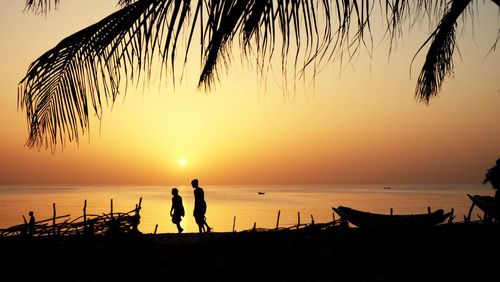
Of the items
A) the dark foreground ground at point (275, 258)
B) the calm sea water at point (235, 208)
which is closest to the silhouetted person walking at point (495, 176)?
the dark foreground ground at point (275, 258)

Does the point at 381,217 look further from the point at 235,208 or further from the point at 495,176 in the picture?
the point at 235,208

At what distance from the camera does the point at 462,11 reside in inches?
224

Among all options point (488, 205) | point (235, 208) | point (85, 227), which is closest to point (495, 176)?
point (488, 205)

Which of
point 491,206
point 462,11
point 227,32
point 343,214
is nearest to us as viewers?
point 227,32

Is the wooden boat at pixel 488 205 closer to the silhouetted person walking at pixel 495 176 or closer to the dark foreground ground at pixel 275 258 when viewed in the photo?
the silhouetted person walking at pixel 495 176

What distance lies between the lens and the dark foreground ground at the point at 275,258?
6.23m

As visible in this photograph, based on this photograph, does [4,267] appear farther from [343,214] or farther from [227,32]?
[343,214]

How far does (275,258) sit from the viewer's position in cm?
720

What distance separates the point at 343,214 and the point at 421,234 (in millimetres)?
6010

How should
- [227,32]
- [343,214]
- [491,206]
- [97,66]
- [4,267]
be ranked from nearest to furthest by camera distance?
1. [227,32]
2. [97,66]
3. [4,267]
4. [491,206]
5. [343,214]

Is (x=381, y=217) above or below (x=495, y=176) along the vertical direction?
below

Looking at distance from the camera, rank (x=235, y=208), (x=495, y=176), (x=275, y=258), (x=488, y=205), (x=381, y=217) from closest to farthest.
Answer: (x=275, y=258)
(x=495, y=176)
(x=488, y=205)
(x=381, y=217)
(x=235, y=208)

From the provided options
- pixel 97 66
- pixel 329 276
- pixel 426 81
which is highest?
pixel 426 81

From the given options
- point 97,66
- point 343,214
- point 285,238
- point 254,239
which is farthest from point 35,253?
point 343,214
